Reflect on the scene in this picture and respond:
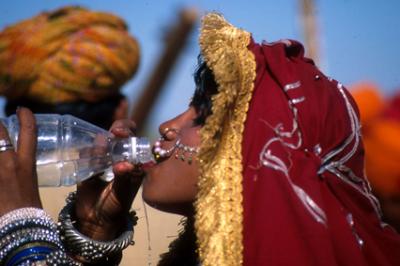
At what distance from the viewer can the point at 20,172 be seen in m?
2.00

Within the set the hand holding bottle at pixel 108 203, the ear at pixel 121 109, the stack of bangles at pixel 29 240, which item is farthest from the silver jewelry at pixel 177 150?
the ear at pixel 121 109

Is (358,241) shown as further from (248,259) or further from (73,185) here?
(73,185)

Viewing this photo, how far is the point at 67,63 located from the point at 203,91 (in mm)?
1416

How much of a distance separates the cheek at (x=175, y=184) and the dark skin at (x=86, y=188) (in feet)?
0.81

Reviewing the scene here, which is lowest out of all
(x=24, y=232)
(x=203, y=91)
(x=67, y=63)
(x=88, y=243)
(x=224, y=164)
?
(x=88, y=243)

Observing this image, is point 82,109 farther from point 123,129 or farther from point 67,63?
point 123,129

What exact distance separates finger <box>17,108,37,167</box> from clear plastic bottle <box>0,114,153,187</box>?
1.28 ft

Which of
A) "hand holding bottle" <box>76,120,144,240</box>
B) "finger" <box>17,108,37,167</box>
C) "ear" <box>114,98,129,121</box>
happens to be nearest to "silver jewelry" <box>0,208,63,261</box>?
"finger" <box>17,108,37,167</box>

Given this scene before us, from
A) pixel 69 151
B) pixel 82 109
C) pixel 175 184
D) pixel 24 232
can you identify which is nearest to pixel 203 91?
pixel 175 184

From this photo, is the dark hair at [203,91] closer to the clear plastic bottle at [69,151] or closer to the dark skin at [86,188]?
the dark skin at [86,188]

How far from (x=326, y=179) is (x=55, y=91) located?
1.76 meters

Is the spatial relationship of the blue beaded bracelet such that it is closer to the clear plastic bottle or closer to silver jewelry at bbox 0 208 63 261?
silver jewelry at bbox 0 208 63 261

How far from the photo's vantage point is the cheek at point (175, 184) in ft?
6.42

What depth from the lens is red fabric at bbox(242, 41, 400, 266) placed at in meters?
1.81
